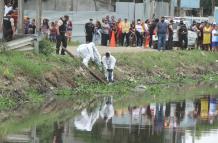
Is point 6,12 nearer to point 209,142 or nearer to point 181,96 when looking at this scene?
point 181,96

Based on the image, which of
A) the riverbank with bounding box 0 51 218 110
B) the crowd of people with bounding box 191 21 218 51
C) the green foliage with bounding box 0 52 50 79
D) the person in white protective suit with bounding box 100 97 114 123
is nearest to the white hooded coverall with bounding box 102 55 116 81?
the riverbank with bounding box 0 51 218 110

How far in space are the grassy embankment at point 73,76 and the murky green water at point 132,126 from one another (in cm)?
216

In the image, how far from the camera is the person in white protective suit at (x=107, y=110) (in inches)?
689

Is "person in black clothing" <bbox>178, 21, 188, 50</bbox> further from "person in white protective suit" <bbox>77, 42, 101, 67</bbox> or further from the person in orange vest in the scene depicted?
"person in white protective suit" <bbox>77, 42, 101, 67</bbox>

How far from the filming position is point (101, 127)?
15.6 m

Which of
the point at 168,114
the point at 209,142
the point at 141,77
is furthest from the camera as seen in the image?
the point at 141,77

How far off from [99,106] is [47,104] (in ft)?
4.81

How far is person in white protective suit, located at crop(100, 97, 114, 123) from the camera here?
17.5 meters

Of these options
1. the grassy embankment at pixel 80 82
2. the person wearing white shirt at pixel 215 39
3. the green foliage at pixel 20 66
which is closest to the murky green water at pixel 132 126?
the grassy embankment at pixel 80 82

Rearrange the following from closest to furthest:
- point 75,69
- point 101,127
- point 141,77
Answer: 1. point 101,127
2. point 75,69
3. point 141,77

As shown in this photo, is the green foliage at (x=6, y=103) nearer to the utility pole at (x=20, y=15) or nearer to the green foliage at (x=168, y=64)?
the utility pole at (x=20, y=15)

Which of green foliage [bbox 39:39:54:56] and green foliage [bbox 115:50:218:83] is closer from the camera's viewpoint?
green foliage [bbox 39:39:54:56]

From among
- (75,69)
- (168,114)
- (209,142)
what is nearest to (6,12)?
(75,69)

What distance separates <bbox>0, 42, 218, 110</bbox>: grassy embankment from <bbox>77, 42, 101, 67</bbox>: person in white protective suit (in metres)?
0.35
